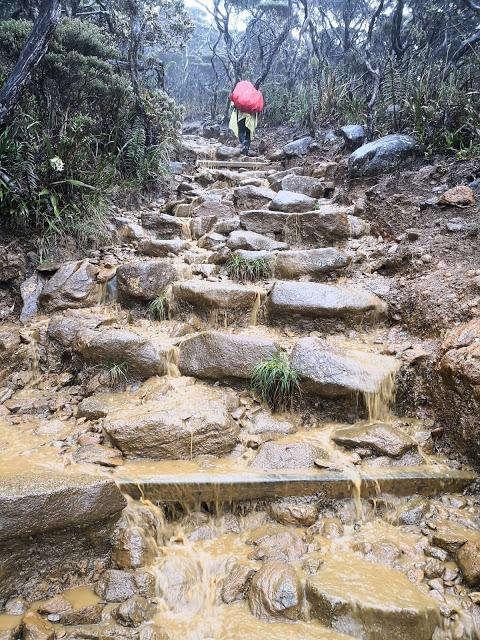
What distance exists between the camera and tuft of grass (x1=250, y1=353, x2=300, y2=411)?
384 cm

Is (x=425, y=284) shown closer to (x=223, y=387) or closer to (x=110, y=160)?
(x=223, y=387)

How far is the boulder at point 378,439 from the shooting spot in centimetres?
340

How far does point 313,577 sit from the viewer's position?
259 cm

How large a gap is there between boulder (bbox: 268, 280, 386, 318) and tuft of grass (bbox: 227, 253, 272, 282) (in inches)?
28.1

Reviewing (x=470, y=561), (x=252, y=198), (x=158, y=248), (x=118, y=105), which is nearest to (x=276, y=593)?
(x=470, y=561)

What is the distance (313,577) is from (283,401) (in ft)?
5.04

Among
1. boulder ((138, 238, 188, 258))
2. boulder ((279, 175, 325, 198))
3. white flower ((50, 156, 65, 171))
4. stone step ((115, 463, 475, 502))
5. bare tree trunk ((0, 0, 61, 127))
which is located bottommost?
stone step ((115, 463, 475, 502))

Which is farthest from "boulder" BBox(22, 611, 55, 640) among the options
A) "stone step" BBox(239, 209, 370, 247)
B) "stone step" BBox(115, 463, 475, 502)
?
"stone step" BBox(239, 209, 370, 247)

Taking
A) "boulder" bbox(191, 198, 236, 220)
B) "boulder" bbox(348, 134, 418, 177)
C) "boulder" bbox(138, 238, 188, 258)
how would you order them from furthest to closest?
"boulder" bbox(191, 198, 236, 220) → "boulder" bbox(348, 134, 418, 177) → "boulder" bbox(138, 238, 188, 258)

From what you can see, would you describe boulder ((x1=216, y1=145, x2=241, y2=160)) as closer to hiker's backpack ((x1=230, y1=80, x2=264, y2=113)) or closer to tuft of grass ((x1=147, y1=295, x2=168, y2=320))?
hiker's backpack ((x1=230, y1=80, x2=264, y2=113))

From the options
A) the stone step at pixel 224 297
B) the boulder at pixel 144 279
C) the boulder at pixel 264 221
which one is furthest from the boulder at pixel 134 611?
the boulder at pixel 264 221

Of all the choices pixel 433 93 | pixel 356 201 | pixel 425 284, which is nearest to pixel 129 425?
pixel 425 284

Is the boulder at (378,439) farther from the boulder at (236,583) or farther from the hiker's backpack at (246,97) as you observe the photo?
the hiker's backpack at (246,97)

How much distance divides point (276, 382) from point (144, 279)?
7.30ft
